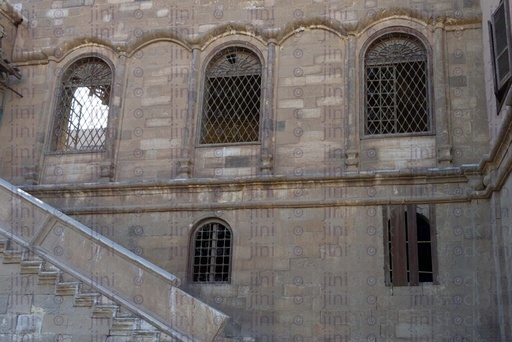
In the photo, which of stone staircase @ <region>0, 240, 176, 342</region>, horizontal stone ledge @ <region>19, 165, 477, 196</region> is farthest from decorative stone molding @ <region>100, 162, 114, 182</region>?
stone staircase @ <region>0, 240, 176, 342</region>

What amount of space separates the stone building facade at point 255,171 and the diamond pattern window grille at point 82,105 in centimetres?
4

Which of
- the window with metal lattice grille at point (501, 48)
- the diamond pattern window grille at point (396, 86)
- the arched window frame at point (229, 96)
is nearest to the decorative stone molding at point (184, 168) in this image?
the arched window frame at point (229, 96)

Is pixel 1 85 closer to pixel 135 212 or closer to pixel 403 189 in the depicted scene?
pixel 135 212

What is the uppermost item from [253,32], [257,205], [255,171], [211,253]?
[253,32]

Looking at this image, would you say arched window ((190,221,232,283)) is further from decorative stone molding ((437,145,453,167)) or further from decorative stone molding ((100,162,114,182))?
decorative stone molding ((437,145,453,167))

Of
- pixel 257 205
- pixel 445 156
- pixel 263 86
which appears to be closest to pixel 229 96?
pixel 263 86

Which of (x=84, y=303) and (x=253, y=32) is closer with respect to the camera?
(x=84, y=303)

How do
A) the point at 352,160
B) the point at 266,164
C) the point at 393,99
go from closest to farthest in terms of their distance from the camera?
the point at 352,160, the point at 266,164, the point at 393,99

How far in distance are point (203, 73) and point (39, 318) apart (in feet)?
20.7

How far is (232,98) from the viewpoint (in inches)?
590

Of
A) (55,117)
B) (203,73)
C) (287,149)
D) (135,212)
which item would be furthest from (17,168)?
(287,149)

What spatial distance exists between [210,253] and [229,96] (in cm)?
338

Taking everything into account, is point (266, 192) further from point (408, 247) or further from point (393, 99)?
point (393, 99)

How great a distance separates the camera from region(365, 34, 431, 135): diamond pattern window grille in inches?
550
